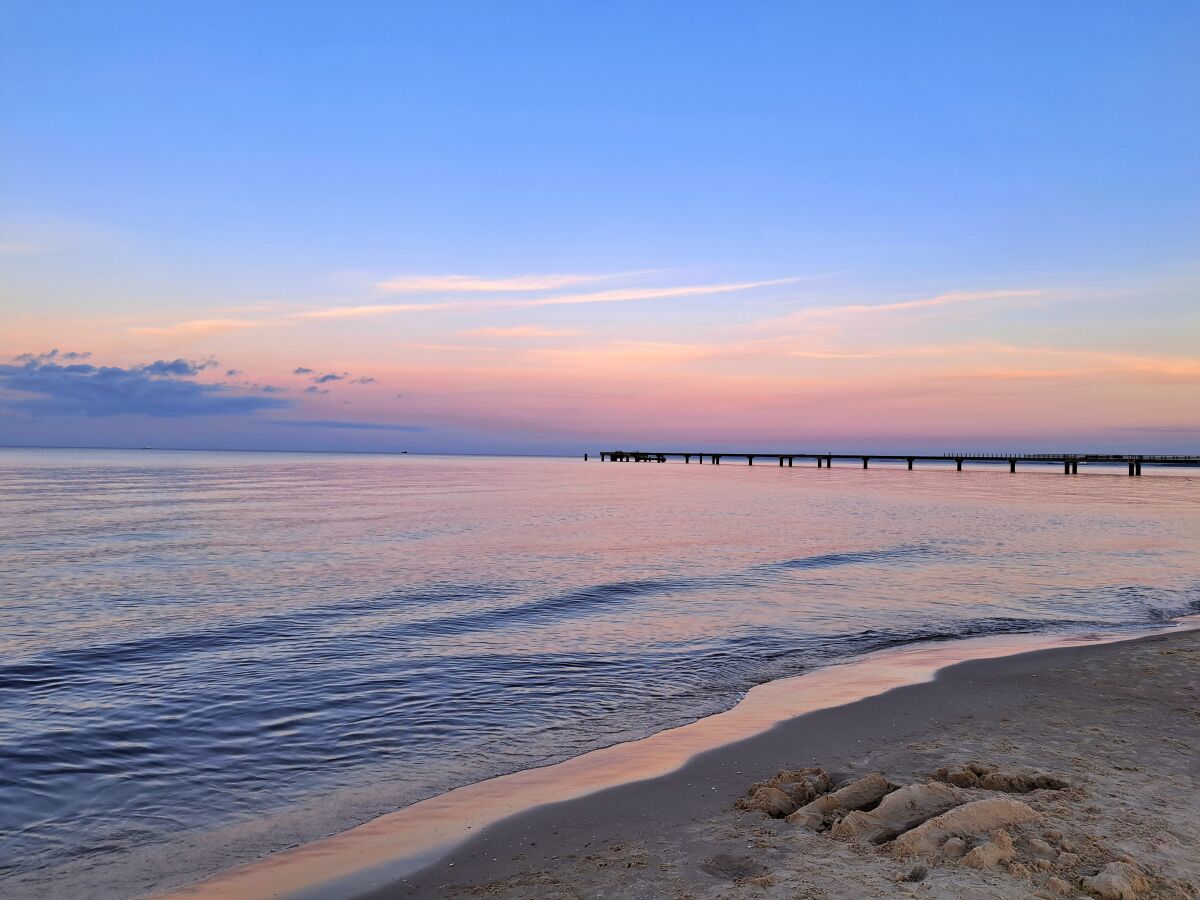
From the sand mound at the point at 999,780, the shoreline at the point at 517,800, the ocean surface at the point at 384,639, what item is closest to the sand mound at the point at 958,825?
the sand mound at the point at 999,780

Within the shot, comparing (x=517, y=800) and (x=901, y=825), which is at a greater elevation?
(x=901, y=825)

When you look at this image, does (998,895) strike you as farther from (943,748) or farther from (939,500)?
(939,500)

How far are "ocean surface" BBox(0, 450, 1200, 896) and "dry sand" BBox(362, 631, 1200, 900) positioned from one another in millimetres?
1645

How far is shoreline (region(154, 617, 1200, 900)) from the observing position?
5.26 meters

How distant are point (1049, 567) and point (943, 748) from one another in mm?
17729

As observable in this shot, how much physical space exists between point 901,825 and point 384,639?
9540 millimetres

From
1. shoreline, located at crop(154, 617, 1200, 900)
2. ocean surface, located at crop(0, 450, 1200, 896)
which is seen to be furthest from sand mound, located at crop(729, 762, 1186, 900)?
ocean surface, located at crop(0, 450, 1200, 896)

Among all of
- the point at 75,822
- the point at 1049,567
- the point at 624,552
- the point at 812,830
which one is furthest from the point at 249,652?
the point at 1049,567

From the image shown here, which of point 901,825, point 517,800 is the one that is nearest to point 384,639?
point 517,800

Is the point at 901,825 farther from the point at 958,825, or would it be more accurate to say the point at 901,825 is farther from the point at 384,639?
the point at 384,639

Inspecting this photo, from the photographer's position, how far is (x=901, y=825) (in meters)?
5.45

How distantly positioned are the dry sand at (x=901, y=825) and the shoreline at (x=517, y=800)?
57 millimetres

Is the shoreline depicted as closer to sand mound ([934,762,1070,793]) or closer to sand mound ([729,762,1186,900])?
sand mound ([729,762,1186,900])

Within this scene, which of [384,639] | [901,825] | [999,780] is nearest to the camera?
[901,825]
